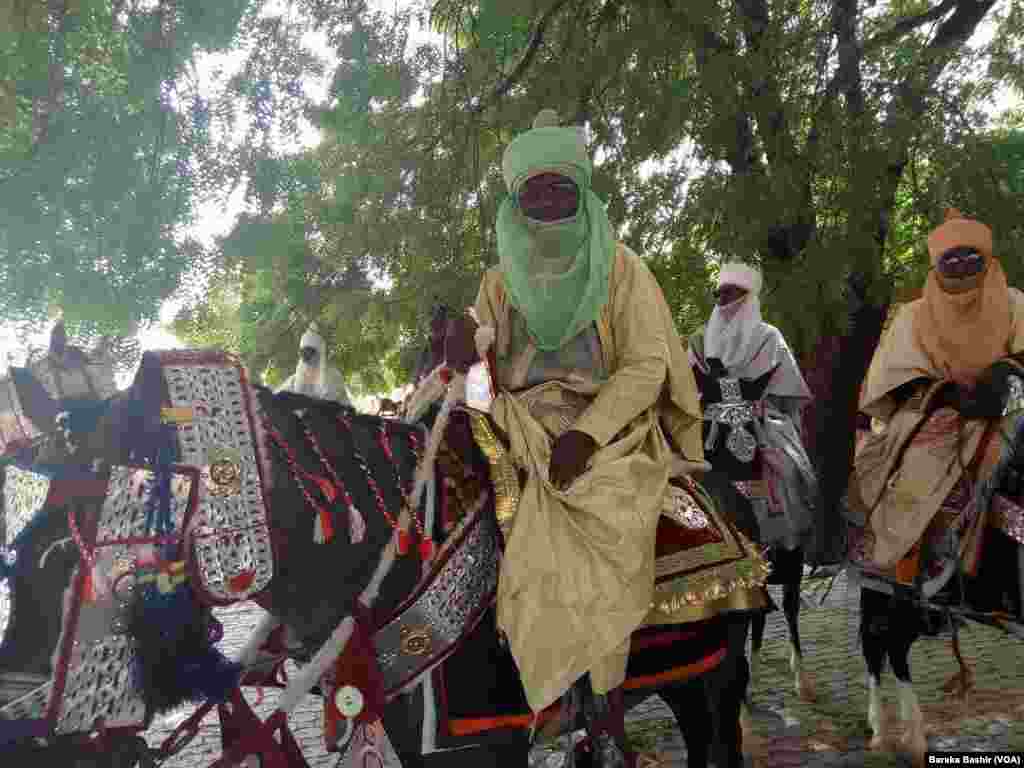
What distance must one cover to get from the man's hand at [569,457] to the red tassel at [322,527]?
30.5 inches

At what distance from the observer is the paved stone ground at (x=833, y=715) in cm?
496

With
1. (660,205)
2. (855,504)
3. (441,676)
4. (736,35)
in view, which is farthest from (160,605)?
(736,35)

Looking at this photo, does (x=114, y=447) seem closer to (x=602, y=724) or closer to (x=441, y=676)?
Answer: (x=441, y=676)

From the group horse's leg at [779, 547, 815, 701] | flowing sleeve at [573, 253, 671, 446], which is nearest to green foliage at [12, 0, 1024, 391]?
horse's leg at [779, 547, 815, 701]

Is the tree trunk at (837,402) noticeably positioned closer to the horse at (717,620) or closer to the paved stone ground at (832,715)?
the paved stone ground at (832,715)

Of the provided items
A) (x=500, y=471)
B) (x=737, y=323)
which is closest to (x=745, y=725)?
(x=737, y=323)

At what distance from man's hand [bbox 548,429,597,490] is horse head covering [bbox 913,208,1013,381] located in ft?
9.02

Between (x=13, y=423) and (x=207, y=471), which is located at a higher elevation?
(x=13, y=423)

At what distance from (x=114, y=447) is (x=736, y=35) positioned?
5610 millimetres

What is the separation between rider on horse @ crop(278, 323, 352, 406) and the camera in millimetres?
6305

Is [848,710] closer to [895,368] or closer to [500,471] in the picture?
[895,368]

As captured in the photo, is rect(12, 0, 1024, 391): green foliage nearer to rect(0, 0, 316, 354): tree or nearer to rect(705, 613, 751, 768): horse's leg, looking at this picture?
rect(0, 0, 316, 354): tree

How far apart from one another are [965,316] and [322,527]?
149 inches

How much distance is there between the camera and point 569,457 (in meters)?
2.97
